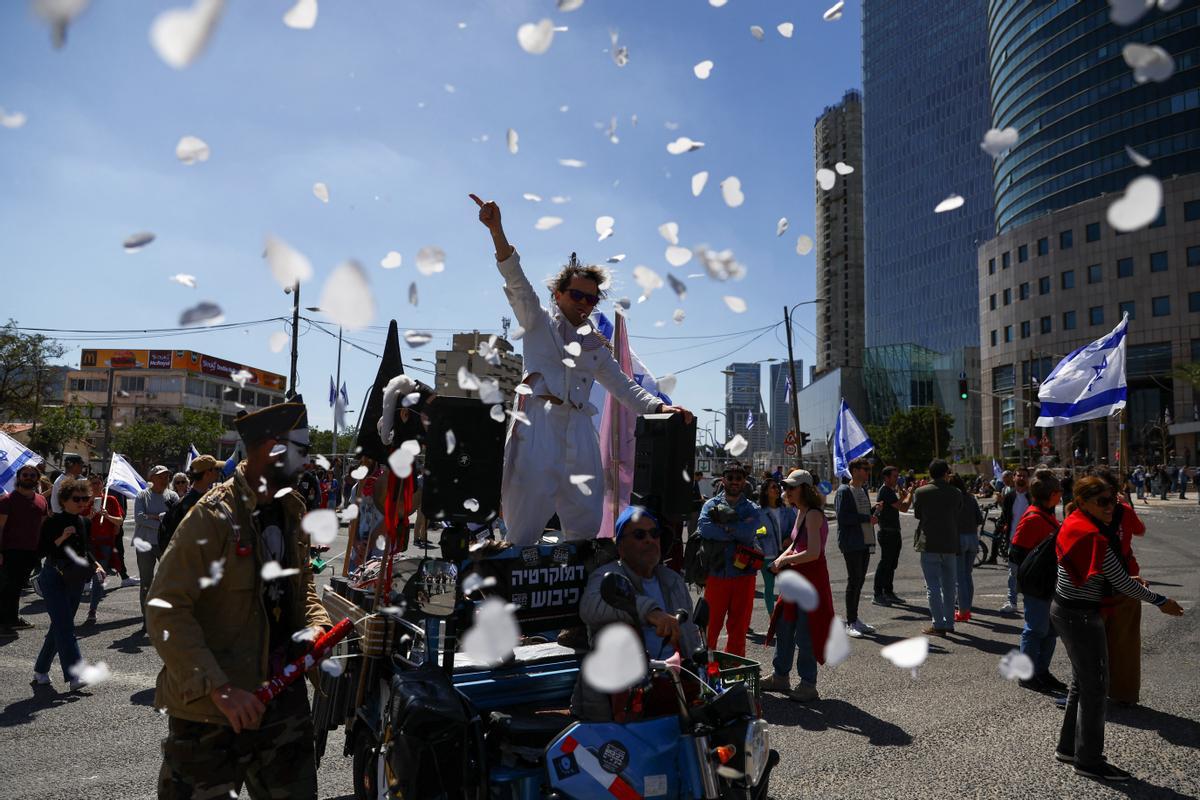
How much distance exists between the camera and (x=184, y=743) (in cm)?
275

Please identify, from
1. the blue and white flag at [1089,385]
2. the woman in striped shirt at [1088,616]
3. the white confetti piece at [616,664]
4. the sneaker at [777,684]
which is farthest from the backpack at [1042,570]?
the blue and white flag at [1089,385]

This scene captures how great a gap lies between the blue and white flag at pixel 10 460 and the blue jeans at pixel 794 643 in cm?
873

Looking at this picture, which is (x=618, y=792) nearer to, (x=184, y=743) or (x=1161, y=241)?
(x=184, y=743)

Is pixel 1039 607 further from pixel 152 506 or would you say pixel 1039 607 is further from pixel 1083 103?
pixel 1083 103

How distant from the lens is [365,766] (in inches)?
151

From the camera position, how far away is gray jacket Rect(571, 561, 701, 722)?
10.1ft

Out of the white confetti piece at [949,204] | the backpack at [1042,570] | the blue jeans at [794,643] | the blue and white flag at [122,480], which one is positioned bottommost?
the blue jeans at [794,643]

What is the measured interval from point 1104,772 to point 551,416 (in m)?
3.94

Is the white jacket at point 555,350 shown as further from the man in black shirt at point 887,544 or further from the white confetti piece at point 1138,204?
the man in black shirt at point 887,544

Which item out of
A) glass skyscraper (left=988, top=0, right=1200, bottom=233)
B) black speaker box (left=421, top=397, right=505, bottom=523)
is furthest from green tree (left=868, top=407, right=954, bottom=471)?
black speaker box (left=421, top=397, right=505, bottom=523)

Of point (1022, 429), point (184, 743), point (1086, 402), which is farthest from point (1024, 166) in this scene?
point (184, 743)

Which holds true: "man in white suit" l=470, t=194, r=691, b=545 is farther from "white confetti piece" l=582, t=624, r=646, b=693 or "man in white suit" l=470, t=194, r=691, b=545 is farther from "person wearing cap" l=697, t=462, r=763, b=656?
"person wearing cap" l=697, t=462, r=763, b=656

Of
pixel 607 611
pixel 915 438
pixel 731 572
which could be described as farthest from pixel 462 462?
pixel 915 438

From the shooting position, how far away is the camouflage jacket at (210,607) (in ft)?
8.77
